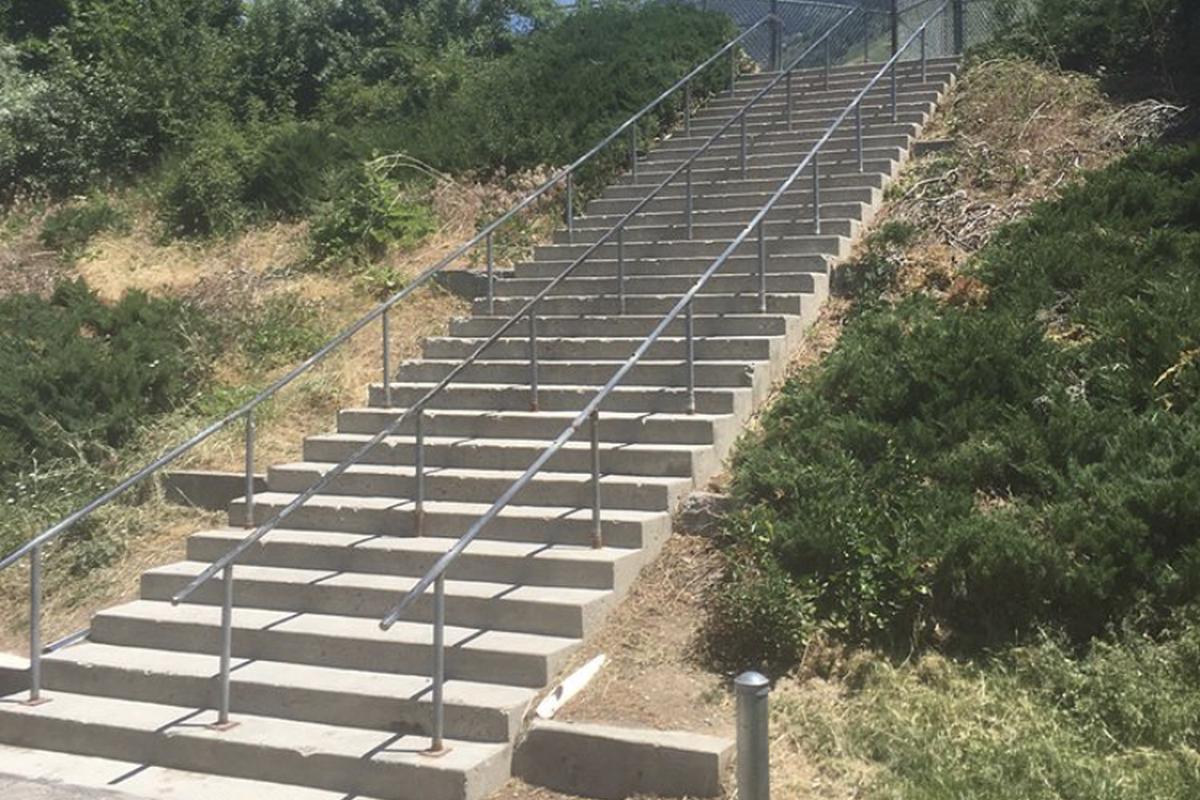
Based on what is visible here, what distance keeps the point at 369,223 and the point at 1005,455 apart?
317 inches

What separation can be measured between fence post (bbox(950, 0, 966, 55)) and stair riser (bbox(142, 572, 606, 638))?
521 inches

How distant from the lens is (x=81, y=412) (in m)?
10.8

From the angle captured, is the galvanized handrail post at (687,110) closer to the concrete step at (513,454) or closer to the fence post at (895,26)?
the fence post at (895,26)

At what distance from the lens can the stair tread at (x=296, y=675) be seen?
6820 millimetres

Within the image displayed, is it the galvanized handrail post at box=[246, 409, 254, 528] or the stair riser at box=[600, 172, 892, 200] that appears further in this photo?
the stair riser at box=[600, 172, 892, 200]

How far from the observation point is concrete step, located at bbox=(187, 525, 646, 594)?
764cm

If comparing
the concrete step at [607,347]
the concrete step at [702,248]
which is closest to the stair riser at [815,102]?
the concrete step at [702,248]

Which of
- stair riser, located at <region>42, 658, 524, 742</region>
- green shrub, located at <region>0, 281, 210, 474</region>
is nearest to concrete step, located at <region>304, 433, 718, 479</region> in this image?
green shrub, located at <region>0, 281, 210, 474</region>

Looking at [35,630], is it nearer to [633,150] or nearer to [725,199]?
[725,199]

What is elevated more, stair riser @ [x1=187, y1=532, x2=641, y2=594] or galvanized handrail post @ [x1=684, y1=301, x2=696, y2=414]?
galvanized handrail post @ [x1=684, y1=301, x2=696, y2=414]

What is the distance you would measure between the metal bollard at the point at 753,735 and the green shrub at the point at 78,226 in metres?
12.4

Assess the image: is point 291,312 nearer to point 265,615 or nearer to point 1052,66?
point 265,615

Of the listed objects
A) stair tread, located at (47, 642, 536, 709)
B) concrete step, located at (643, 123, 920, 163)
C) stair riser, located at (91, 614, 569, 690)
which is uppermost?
concrete step, located at (643, 123, 920, 163)

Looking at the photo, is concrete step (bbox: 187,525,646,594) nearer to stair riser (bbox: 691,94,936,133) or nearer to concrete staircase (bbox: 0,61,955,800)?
concrete staircase (bbox: 0,61,955,800)
